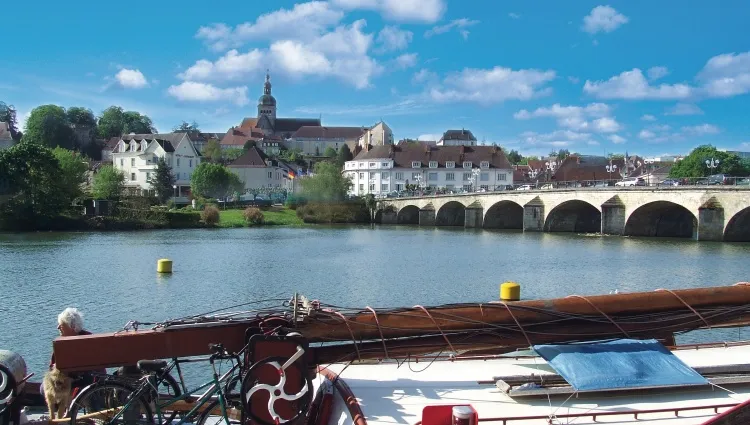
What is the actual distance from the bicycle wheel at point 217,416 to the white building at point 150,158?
96.6m

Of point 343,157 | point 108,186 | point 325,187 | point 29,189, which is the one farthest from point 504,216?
point 343,157

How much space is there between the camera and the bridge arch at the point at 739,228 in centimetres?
5209

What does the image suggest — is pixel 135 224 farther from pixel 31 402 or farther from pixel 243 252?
pixel 31 402

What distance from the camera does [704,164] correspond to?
332 feet

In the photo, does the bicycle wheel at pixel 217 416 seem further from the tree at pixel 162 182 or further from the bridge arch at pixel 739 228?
the tree at pixel 162 182

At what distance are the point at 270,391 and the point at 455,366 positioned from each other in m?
3.01

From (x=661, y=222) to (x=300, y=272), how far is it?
142 ft

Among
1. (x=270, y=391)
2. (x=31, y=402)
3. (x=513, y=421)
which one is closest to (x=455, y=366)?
(x=513, y=421)

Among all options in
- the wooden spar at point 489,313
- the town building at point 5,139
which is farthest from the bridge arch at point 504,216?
the town building at point 5,139

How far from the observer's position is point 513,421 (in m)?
6.66

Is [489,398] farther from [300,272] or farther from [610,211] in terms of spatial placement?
[610,211]

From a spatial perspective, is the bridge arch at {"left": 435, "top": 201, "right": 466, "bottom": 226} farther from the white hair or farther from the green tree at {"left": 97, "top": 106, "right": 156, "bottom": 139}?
the green tree at {"left": 97, "top": 106, "right": 156, "bottom": 139}

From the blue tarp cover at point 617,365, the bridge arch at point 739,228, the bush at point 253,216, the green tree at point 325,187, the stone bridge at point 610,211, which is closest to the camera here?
the blue tarp cover at point 617,365

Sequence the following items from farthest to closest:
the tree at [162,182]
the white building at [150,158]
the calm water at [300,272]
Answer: the white building at [150,158] < the tree at [162,182] < the calm water at [300,272]
